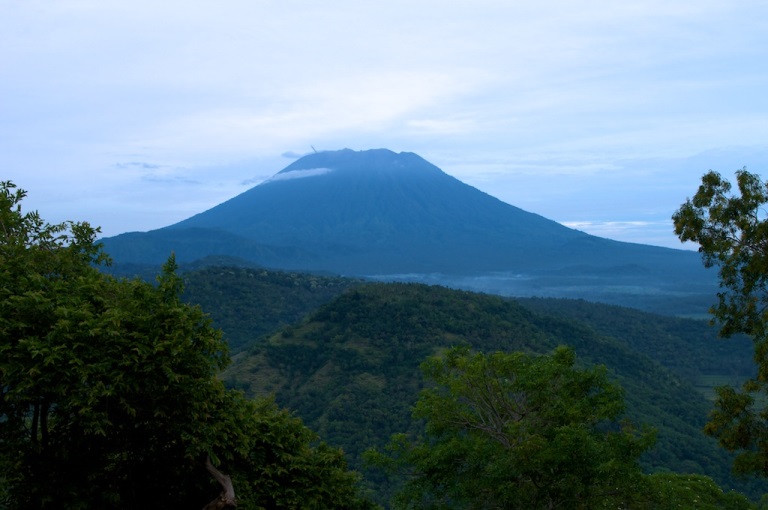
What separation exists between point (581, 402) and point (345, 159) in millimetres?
179550

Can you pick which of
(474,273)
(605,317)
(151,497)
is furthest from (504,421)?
(474,273)

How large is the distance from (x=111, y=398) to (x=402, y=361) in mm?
36774

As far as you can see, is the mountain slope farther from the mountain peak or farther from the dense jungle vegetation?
the mountain peak

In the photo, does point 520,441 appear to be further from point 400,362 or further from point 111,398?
point 400,362

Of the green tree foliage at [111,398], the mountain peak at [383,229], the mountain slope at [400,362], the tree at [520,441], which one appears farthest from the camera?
the mountain peak at [383,229]

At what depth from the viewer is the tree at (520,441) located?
27.2ft

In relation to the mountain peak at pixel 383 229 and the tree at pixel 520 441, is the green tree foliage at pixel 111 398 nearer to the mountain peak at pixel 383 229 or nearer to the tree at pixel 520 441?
the tree at pixel 520 441

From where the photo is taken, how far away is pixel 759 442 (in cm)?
846

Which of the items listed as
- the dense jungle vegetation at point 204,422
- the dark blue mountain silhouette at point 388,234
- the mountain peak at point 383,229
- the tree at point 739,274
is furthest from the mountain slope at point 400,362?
the mountain peak at point 383,229

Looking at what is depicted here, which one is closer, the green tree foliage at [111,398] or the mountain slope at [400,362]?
the green tree foliage at [111,398]

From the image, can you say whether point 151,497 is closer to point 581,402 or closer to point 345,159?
point 581,402

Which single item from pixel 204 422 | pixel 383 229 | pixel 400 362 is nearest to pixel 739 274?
pixel 204 422

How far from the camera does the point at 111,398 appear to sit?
6324mm

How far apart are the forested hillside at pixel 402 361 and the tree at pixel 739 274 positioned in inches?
905
